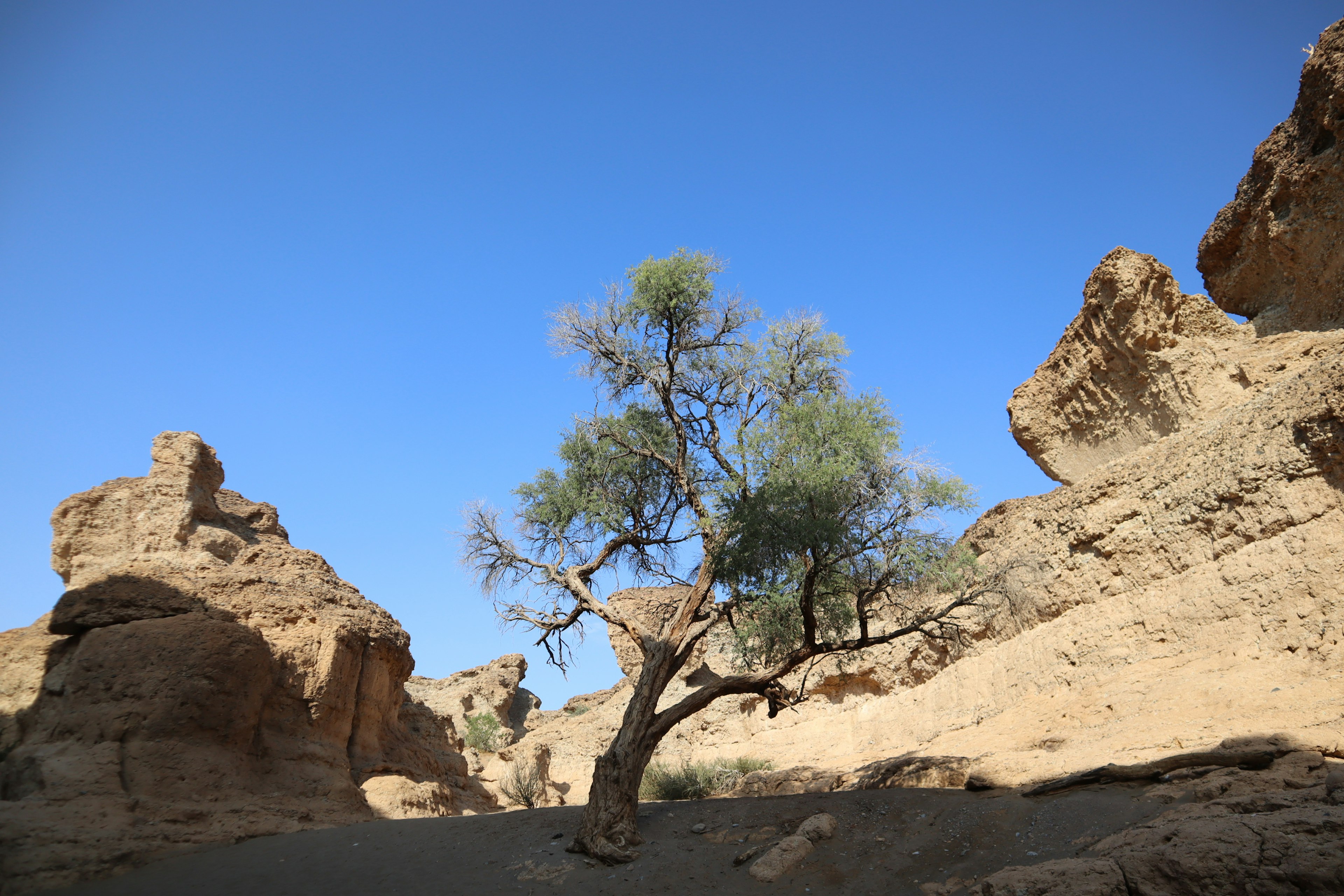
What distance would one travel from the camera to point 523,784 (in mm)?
18969

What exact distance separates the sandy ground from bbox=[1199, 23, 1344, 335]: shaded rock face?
15552 millimetres

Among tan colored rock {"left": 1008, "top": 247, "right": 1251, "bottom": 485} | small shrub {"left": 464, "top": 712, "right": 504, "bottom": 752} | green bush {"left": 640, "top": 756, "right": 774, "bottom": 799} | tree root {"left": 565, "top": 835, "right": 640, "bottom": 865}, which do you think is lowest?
tree root {"left": 565, "top": 835, "right": 640, "bottom": 865}

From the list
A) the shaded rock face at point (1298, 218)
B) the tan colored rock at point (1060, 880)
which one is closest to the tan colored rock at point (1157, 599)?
the shaded rock face at point (1298, 218)

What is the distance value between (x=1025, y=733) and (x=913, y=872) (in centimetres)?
779

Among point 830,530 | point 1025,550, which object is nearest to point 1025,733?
point 1025,550

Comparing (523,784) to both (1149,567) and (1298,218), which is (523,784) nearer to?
(1149,567)

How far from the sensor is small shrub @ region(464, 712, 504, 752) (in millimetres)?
28031

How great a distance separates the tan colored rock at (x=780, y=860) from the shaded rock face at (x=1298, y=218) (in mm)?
17498

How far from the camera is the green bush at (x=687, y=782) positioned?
53.4ft

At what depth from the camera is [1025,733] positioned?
553 inches

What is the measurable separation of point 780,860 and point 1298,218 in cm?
1903

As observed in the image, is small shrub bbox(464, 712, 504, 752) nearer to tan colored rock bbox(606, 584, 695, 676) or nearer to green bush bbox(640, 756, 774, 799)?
tan colored rock bbox(606, 584, 695, 676)

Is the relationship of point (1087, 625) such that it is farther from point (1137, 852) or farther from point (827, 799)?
point (1137, 852)

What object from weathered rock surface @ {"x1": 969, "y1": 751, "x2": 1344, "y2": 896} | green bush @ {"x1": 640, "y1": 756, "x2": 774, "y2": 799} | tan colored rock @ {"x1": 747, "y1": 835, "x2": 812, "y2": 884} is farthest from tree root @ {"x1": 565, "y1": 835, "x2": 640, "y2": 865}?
green bush @ {"x1": 640, "y1": 756, "x2": 774, "y2": 799}
